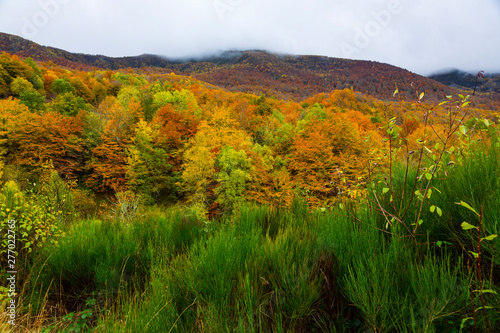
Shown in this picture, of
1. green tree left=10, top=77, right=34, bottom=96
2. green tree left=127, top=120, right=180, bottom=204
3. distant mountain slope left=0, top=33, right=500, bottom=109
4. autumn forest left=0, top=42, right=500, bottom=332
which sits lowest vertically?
green tree left=127, top=120, right=180, bottom=204

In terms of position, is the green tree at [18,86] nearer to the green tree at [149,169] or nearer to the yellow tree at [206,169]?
the green tree at [149,169]

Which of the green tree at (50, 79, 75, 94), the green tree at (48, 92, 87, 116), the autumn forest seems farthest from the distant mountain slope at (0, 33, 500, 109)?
the autumn forest

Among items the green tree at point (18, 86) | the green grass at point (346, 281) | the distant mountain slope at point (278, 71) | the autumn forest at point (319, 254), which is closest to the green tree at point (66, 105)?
the green tree at point (18, 86)

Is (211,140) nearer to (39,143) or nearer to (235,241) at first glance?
(39,143)

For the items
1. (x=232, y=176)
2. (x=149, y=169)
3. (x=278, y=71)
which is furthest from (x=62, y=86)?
(x=278, y=71)

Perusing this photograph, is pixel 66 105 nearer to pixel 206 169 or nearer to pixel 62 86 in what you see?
pixel 62 86

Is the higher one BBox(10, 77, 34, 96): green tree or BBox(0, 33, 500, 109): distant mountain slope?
BBox(0, 33, 500, 109): distant mountain slope

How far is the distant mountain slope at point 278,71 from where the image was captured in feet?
342

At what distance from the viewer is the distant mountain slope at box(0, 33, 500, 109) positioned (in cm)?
10412

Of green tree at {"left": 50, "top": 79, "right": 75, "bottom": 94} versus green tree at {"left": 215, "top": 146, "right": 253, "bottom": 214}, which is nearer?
green tree at {"left": 215, "top": 146, "right": 253, "bottom": 214}

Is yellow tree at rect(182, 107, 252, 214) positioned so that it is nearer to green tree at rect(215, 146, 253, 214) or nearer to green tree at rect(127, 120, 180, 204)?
green tree at rect(215, 146, 253, 214)

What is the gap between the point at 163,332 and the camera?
1.58 m

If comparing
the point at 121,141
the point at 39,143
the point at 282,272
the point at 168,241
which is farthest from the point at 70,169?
the point at 282,272

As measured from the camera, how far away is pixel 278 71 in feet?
463
